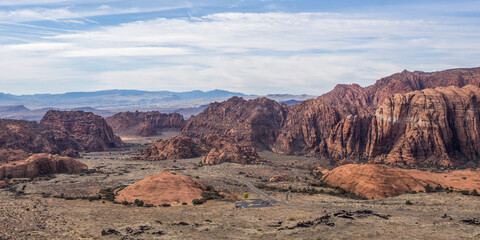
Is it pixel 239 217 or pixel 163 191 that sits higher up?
pixel 163 191

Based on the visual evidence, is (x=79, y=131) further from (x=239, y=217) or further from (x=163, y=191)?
(x=239, y=217)

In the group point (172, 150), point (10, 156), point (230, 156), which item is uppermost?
point (10, 156)

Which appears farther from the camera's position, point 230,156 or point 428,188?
point 230,156

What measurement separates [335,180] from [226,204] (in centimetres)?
2379

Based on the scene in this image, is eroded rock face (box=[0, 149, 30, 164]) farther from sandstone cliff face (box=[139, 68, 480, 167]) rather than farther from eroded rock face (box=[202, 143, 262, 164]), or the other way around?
sandstone cliff face (box=[139, 68, 480, 167])

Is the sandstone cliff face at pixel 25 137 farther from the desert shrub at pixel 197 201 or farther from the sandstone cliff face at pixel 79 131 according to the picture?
the desert shrub at pixel 197 201

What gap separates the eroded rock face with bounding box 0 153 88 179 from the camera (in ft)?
216

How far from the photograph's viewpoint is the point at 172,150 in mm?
107812

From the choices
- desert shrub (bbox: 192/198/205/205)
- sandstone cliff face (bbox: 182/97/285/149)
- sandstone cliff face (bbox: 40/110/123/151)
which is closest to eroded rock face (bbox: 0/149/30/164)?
sandstone cliff face (bbox: 40/110/123/151)

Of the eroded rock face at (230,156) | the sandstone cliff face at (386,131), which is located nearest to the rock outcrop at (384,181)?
the sandstone cliff face at (386,131)

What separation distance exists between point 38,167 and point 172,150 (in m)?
41.8

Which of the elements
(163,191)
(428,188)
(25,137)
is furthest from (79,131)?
(428,188)

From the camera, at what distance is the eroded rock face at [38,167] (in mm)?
65812

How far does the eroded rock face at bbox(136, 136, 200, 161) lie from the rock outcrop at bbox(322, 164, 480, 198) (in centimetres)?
5095
